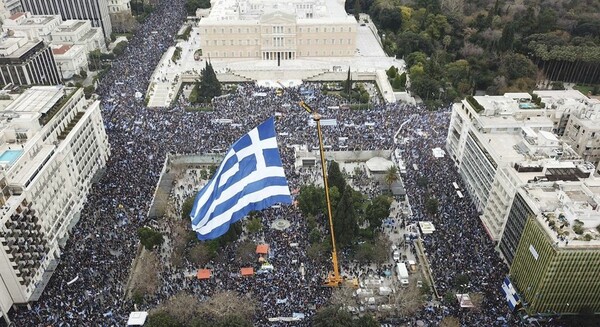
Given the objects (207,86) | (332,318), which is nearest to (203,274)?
(332,318)

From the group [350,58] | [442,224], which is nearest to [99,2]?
[350,58]

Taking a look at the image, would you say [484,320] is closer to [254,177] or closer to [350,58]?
[254,177]

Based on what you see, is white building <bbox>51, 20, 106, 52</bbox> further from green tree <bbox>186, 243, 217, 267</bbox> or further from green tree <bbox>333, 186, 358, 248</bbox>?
green tree <bbox>333, 186, 358, 248</bbox>

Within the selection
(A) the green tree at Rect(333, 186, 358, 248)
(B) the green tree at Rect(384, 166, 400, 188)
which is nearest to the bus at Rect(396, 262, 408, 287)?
(A) the green tree at Rect(333, 186, 358, 248)

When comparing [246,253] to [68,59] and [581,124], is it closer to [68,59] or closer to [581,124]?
[581,124]

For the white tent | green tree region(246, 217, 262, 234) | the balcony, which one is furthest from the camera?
the balcony
